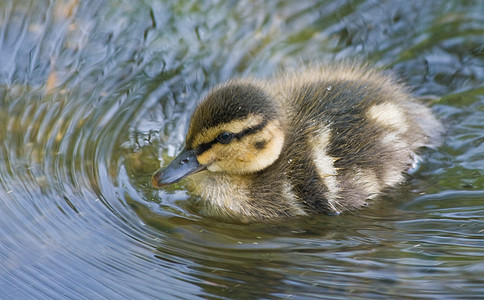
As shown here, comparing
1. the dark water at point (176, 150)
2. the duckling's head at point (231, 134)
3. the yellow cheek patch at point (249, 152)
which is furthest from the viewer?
the yellow cheek patch at point (249, 152)

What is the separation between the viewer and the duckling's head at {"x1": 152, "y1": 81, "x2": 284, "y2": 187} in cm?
279

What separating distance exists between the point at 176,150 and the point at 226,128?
0.50 meters

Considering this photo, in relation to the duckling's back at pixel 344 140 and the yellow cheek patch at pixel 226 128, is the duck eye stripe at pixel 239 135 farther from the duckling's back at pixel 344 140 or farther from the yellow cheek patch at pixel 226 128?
the duckling's back at pixel 344 140

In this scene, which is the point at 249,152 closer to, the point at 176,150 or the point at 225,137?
the point at 225,137

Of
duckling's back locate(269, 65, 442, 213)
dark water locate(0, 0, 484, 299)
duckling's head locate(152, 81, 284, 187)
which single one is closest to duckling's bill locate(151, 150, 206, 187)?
duckling's head locate(152, 81, 284, 187)

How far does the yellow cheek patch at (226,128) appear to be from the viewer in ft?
9.21

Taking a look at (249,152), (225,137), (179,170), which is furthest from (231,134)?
(179,170)

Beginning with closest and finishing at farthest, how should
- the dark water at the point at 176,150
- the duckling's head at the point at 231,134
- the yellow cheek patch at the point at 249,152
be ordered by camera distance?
the dark water at the point at 176,150
the duckling's head at the point at 231,134
the yellow cheek patch at the point at 249,152

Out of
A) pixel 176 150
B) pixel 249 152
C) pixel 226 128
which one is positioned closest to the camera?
pixel 226 128

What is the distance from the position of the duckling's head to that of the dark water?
0.66 ft

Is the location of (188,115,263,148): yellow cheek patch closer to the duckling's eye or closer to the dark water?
the duckling's eye

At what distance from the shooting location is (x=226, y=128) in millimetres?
2814

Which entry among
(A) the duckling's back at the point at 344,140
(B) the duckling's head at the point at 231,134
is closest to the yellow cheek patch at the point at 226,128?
(B) the duckling's head at the point at 231,134

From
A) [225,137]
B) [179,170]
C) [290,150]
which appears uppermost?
[290,150]
